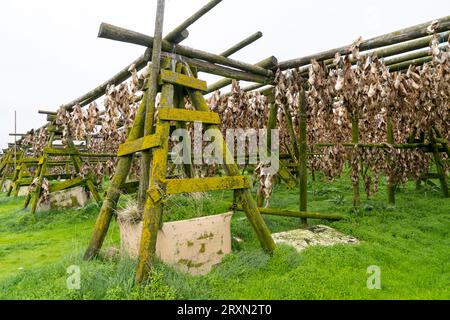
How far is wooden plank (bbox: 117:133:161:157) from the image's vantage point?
4.23 metres

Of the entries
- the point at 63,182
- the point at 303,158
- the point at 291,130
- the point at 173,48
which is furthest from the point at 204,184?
the point at 63,182

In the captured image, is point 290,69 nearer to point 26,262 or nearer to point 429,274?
point 429,274

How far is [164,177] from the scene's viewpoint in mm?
4066

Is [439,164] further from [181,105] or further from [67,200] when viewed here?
[67,200]

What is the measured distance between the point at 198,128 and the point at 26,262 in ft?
16.5

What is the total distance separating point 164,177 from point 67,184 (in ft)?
29.1

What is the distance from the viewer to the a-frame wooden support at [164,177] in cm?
394

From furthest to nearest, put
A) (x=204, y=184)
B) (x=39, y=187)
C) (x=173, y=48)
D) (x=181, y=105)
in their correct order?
(x=39, y=187)
(x=181, y=105)
(x=173, y=48)
(x=204, y=184)

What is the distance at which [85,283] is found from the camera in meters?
3.55

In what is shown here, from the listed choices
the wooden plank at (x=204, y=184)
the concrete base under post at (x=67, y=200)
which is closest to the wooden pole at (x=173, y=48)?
the wooden plank at (x=204, y=184)

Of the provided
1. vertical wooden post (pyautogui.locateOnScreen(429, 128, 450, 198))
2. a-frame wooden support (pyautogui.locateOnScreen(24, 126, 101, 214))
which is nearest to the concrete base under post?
a-frame wooden support (pyautogui.locateOnScreen(24, 126, 101, 214))

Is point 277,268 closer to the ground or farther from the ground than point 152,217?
closer to the ground
